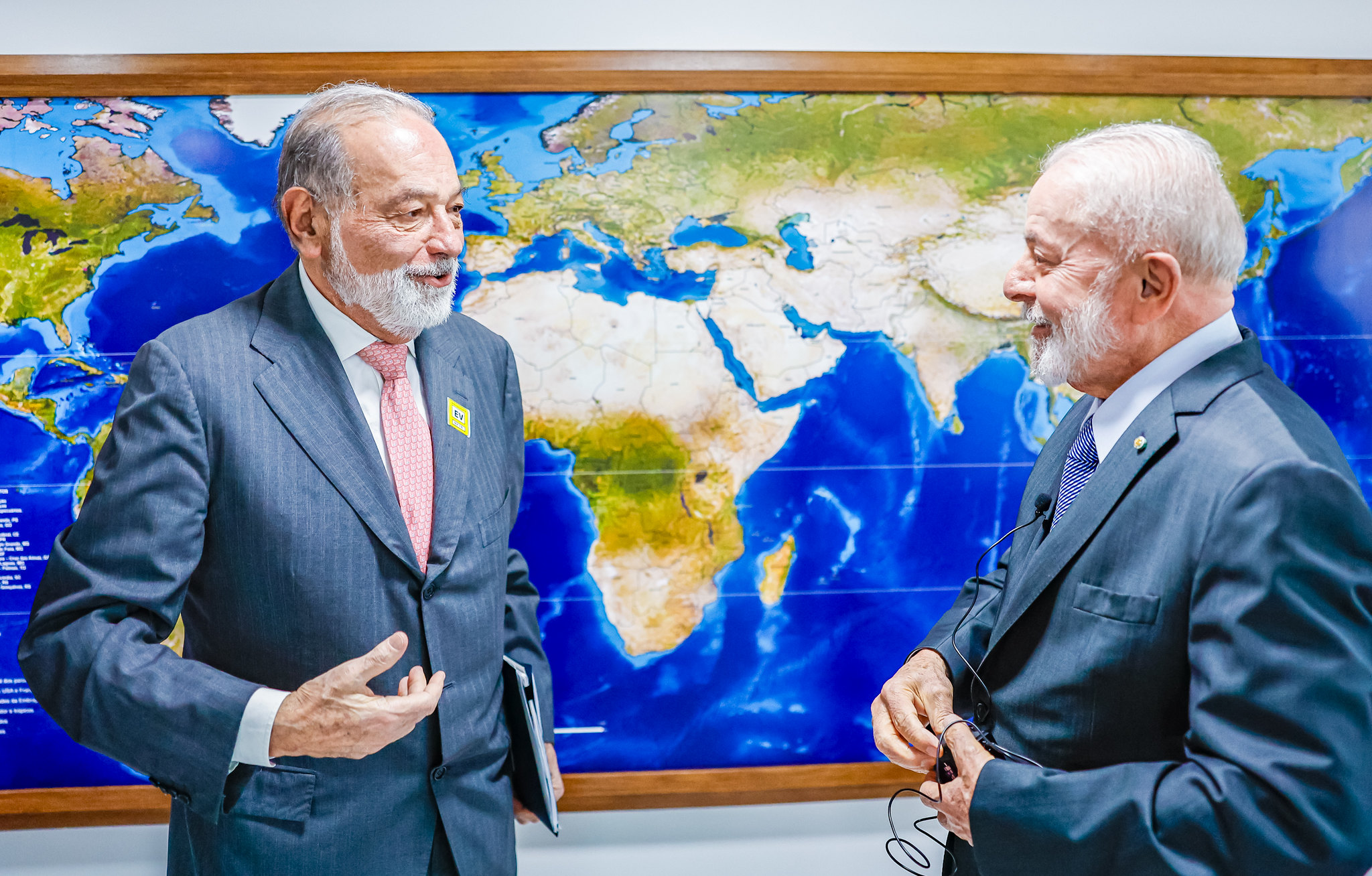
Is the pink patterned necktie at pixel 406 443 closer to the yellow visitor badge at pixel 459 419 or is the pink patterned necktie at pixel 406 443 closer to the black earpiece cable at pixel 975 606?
the yellow visitor badge at pixel 459 419

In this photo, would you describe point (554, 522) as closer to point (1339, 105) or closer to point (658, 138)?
point (658, 138)

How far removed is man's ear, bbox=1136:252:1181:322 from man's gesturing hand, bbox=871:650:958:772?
63cm

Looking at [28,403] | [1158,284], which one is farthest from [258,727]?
[1158,284]

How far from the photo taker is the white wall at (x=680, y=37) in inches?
74.2

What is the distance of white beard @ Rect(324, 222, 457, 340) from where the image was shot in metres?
1.36

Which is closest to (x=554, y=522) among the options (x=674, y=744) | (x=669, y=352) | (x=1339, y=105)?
(x=669, y=352)

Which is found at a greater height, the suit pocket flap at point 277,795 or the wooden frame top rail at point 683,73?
the wooden frame top rail at point 683,73

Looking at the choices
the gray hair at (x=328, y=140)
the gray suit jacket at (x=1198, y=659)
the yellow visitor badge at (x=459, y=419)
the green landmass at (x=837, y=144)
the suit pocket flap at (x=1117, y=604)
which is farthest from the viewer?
the green landmass at (x=837, y=144)

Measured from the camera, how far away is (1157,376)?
3.83ft

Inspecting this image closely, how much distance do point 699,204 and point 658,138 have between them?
18cm

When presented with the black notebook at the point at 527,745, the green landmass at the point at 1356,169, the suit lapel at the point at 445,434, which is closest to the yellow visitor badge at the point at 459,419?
the suit lapel at the point at 445,434

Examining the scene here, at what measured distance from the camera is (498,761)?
4.87 feet

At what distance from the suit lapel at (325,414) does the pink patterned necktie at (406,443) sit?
1.8 inches

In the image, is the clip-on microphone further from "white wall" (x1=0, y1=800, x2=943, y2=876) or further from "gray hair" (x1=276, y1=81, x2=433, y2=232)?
"gray hair" (x1=276, y1=81, x2=433, y2=232)
